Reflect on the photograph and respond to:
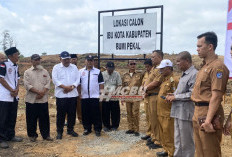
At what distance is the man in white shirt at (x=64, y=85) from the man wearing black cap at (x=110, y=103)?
102 cm

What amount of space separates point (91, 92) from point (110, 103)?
932mm

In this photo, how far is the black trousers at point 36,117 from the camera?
216 inches

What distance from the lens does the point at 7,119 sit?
5.50m

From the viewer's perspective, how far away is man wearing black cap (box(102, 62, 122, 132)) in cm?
656

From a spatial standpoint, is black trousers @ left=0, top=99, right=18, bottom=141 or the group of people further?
black trousers @ left=0, top=99, right=18, bottom=141

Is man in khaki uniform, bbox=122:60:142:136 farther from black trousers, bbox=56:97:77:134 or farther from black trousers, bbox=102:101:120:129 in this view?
black trousers, bbox=56:97:77:134

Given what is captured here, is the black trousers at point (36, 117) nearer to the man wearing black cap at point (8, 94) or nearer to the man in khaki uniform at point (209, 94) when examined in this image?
the man wearing black cap at point (8, 94)

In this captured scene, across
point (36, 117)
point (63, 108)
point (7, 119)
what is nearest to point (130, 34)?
point (63, 108)

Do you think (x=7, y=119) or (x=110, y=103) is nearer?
(x=7, y=119)

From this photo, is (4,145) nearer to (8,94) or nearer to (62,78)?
(8,94)

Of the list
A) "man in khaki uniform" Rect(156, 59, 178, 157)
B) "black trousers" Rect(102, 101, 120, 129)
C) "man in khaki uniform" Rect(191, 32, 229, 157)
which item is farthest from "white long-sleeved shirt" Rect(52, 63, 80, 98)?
"man in khaki uniform" Rect(191, 32, 229, 157)

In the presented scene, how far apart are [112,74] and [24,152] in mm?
2967

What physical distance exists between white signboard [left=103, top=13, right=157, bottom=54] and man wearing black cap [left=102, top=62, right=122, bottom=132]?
2.14 ft

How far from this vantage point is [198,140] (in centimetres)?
296
